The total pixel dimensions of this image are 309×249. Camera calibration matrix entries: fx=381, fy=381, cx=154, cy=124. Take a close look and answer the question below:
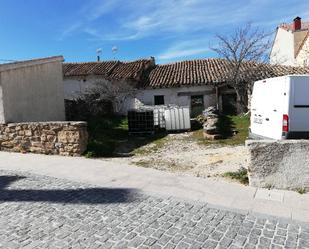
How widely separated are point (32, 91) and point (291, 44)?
96.5ft

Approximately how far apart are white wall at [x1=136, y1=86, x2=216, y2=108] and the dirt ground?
39.4 feet

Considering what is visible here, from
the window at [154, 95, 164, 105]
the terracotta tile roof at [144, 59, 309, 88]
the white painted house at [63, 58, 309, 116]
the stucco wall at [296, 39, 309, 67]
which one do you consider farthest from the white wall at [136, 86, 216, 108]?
the stucco wall at [296, 39, 309, 67]

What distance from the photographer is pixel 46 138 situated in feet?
37.5

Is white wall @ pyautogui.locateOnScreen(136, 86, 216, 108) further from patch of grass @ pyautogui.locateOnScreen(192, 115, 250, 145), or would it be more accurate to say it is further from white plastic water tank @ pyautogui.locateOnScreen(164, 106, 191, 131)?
white plastic water tank @ pyautogui.locateOnScreen(164, 106, 191, 131)

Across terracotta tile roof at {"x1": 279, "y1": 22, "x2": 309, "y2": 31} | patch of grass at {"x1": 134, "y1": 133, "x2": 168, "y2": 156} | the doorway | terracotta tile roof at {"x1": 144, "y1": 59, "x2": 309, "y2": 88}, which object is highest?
terracotta tile roof at {"x1": 279, "y1": 22, "x2": 309, "y2": 31}

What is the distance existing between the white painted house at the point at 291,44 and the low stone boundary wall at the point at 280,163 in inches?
1081

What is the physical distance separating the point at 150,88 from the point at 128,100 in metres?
1.89

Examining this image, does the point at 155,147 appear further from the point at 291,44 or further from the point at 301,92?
the point at 291,44

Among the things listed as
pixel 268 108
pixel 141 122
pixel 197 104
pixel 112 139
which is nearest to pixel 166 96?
pixel 197 104

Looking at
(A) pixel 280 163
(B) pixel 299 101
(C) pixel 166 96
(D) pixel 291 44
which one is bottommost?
(A) pixel 280 163

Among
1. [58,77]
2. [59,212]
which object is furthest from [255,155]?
[58,77]

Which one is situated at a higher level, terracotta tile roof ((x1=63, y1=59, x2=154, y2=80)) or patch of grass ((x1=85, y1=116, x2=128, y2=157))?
terracotta tile roof ((x1=63, y1=59, x2=154, y2=80))

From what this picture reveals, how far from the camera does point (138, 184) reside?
7820 mm

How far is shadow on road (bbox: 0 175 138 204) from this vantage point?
6.79 meters
